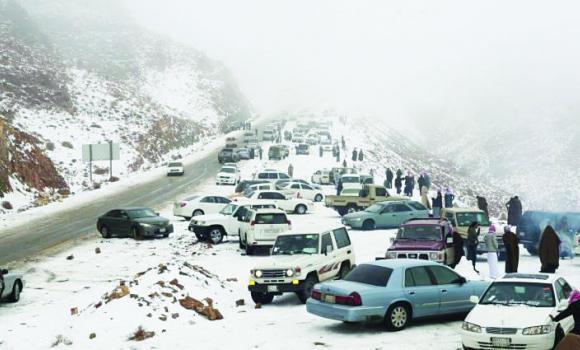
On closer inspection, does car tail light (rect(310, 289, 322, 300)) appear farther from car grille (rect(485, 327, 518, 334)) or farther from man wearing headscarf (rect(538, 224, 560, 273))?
man wearing headscarf (rect(538, 224, 560, 273))

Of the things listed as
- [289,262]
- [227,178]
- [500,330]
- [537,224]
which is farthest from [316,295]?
[227,178]

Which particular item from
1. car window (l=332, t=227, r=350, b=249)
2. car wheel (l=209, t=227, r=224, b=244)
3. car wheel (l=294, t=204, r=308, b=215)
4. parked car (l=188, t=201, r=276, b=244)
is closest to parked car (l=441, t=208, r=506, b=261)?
parked car (l=188, t=201, r=276, b=244)

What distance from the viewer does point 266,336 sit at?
13.9m

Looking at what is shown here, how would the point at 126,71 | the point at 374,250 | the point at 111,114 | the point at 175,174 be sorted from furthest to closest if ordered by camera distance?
1. the point at 126,71
2. the point at 111,114
3. the point at 175,174
4. the point at 374,250

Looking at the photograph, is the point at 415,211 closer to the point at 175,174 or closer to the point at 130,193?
the point at 130,193

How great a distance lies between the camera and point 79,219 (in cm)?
3681

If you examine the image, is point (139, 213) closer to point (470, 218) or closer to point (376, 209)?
point (376, 209)

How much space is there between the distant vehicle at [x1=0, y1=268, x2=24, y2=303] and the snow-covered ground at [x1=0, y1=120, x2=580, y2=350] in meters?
0.23

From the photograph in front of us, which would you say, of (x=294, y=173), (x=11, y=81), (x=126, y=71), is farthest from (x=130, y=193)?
(x=126, y=71)

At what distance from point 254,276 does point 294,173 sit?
43.3 metres

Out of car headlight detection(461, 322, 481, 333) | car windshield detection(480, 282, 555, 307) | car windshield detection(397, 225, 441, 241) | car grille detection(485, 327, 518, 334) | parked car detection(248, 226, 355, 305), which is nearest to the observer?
car grille detection(485, 327, 518, 334)

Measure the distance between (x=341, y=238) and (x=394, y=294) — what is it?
17.4 feet

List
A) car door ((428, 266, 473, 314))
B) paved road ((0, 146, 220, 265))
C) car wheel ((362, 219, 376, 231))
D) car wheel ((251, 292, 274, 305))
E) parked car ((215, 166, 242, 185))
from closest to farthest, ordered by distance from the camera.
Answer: car door ((428, 266, 473, 314))
car wheel ((251, 292, 274, 305))
paved road ((0, 146, 220, 265))
car wheel ((362, 219, 376, 231))
parked car ((215, 166, 242, 185))

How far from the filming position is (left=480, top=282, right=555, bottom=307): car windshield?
1223 centimetres
